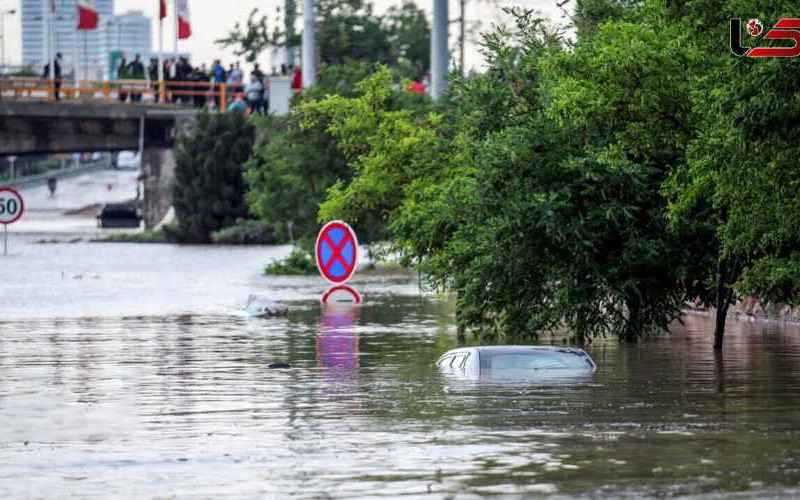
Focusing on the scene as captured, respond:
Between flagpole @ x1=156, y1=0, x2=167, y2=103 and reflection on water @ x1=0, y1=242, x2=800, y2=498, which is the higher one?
flagpole @ x1=156, y1=0, x2=167, y2=103

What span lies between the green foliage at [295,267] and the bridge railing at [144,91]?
84.8 ft

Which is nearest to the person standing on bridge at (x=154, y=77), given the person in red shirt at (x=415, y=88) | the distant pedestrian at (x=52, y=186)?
the person in red shirt at (x=415, y=88)

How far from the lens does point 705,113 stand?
25.8m

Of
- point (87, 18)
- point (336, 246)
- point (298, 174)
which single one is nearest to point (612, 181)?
point (336, 246)

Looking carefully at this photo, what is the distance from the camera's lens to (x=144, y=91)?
88.1 m

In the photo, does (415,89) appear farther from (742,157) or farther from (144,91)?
(144,91)

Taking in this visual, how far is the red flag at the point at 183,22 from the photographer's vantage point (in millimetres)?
91062

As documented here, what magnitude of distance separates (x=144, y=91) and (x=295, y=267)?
99.1 feet

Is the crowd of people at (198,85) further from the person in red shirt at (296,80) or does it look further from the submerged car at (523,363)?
the submerged car at (523,363)

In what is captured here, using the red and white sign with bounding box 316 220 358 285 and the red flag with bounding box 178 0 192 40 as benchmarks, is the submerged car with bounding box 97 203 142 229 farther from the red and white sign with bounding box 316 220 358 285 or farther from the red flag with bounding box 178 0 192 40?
the red and white sign with bounding box 316 220 358 285

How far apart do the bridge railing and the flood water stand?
47.6m

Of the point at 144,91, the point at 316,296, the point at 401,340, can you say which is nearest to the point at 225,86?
the point at 144,91

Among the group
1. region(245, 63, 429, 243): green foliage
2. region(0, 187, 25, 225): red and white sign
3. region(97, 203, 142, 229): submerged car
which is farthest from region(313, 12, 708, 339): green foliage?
region(97, 203, 142, 229): submerged car

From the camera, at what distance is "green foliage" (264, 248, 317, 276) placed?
195 feet
